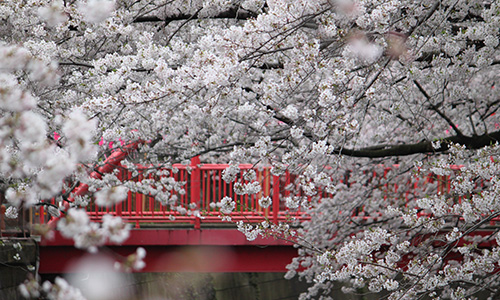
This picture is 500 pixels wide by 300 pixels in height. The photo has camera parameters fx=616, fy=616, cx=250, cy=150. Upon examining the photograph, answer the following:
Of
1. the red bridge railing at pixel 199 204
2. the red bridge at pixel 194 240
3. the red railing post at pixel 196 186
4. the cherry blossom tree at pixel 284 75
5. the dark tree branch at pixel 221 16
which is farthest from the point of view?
the red railing post at pixel 196 186

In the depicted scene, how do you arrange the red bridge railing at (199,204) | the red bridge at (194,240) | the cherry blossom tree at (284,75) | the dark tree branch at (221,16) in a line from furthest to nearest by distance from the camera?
1. the red bridge at (194,240)
2. the red bridge railing at (199,204)
3. the dark tree branch at (221,16)
4. the cherry blossom tree at (284,75)

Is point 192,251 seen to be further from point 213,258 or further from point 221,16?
point 221,16

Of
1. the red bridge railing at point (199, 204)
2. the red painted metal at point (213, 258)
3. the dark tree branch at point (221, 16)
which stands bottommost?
Result: the red painted metal at point (213, 258)

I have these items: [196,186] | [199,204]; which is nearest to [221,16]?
[196,186]

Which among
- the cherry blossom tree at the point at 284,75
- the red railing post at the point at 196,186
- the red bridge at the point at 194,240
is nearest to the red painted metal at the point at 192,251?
the red bridge at the point at 194,240

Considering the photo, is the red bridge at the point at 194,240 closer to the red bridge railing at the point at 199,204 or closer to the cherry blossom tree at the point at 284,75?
the red bridge railing at the point at 199,204

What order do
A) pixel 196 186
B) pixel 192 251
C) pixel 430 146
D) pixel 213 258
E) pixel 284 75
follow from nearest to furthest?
1. pixel 284 75
2. pixel 430 146
3. pixel 196 186
4. pixel 192 251
5. pixel 213 258

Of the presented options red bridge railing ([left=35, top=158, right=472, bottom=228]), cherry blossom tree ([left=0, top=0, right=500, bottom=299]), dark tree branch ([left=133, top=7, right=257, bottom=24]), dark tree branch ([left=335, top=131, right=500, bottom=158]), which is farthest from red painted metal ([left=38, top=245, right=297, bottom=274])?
dark tree branch ([left=133, top=7, right=257, bottom=24])

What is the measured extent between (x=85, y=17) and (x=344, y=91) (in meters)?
2.19

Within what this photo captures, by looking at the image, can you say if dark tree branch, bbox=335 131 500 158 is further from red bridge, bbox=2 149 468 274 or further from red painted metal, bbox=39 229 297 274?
red painted metal, bbox=39 229 297 274

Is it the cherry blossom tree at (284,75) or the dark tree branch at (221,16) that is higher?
the dark tree branch at (221,16)

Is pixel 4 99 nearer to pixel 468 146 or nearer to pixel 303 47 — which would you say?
pixel 303 47

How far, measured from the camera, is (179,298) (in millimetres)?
13859

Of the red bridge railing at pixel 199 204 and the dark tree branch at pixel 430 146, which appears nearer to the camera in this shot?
the dark tree branch at pixel 430 146
